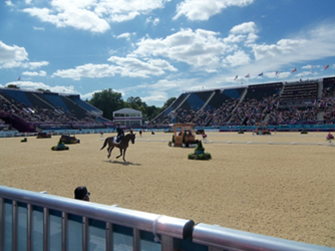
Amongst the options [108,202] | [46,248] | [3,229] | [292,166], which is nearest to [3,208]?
[3,229]

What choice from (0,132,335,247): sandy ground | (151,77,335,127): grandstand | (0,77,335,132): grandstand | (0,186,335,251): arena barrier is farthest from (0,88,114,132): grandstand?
(0,186,335,251): arena barrier

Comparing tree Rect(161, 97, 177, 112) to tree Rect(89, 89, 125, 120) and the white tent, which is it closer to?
tree Rect(89, 89, 125, 120)

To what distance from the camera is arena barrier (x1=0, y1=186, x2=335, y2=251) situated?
167 centimetres

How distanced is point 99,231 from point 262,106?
238 ft

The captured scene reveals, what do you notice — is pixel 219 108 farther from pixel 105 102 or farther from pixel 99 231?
Result: pixel 99 231

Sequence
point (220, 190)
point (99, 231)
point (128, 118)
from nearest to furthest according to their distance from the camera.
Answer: point (99, 231) < point (220, 190) < point (128, 118)

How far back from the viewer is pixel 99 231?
2.32 m

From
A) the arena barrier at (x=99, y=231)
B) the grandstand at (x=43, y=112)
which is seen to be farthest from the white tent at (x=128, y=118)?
the arena barrier at (x=99, y=231)

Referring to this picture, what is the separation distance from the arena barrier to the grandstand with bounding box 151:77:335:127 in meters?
61.4

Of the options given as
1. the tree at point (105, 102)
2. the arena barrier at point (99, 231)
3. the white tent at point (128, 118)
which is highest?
the tree at point (105, 102)

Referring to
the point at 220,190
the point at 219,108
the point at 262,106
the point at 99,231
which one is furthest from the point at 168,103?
the point at 99,231

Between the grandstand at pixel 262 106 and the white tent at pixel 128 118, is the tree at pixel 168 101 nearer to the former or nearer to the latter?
the white tent at pixel 128 118

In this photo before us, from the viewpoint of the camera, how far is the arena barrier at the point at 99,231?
1671 mm

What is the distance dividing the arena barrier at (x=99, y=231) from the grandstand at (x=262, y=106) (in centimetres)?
6137
